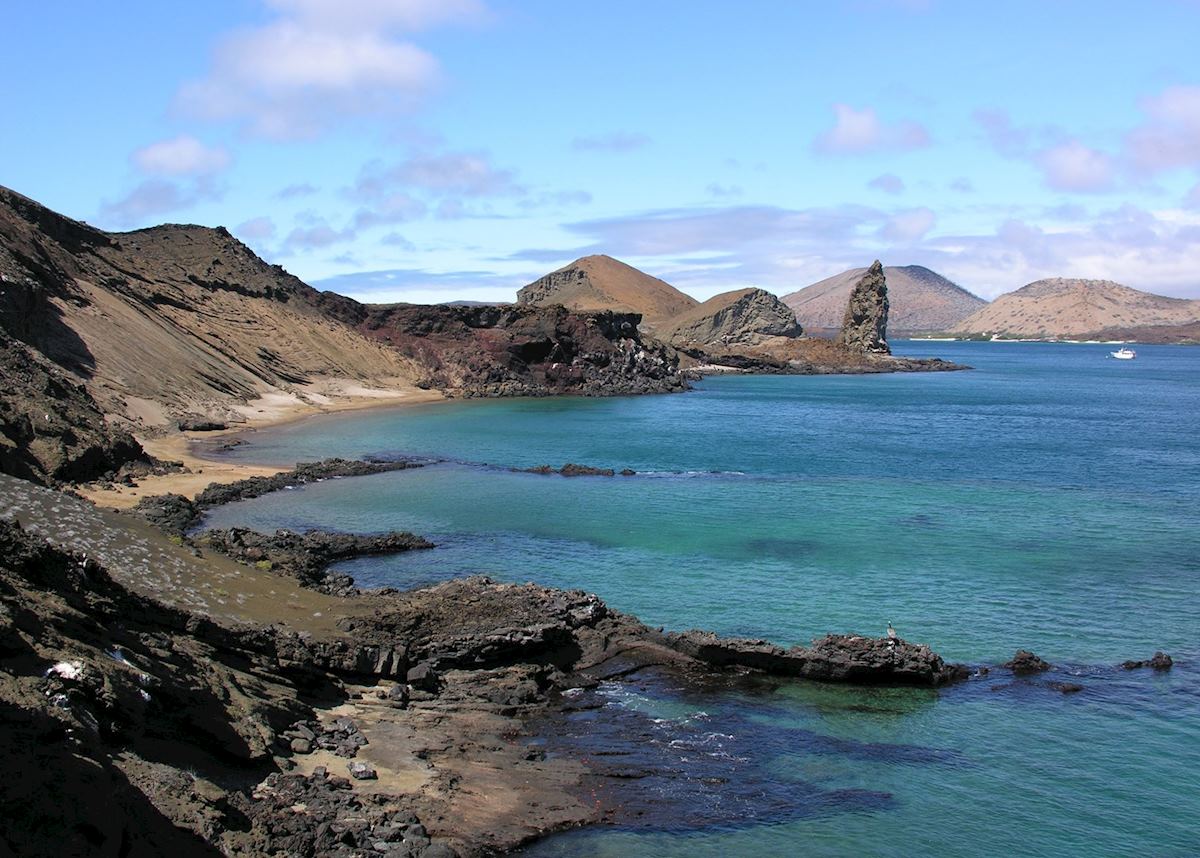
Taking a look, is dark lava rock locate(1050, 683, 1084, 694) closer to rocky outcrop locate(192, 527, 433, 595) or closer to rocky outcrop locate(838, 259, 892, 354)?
rocky outcrop locate(192, 527, 433, 595)

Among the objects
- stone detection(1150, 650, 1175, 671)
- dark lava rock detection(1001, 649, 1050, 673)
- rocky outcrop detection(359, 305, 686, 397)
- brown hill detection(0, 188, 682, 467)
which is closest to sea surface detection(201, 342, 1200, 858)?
stone detection(1150, 650, 1175, 671)

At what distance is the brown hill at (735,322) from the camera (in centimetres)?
17550

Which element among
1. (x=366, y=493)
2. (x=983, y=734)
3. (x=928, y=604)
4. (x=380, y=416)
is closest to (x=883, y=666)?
(x=983, y=734)

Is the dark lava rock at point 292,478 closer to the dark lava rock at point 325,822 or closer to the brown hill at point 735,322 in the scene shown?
the dark lava rock at point 325,822

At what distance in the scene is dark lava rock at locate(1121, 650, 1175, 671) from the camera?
21.9 metres

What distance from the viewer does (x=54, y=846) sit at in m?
8.75

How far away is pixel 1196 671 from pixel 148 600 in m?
21.6

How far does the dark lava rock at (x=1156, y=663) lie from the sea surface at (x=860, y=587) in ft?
0.99

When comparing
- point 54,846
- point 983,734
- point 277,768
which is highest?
point 54,846

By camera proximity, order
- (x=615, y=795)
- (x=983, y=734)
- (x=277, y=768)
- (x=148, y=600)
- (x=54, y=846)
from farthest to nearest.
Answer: (x=983, y=734)
(x=148, y=600)
(x=615, y=795)
(x=277, y=768)
(x=54, y=846)

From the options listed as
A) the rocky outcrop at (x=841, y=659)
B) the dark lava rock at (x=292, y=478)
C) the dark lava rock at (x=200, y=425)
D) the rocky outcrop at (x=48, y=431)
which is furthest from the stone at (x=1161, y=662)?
the dark lava rock at (x=200, y=425)

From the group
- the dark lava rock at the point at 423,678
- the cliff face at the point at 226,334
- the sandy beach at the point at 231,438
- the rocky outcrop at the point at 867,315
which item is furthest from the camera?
the rocky outcrop at the point at 867,315

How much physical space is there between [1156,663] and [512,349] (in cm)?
8249

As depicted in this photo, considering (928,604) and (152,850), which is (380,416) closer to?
(928,604)
